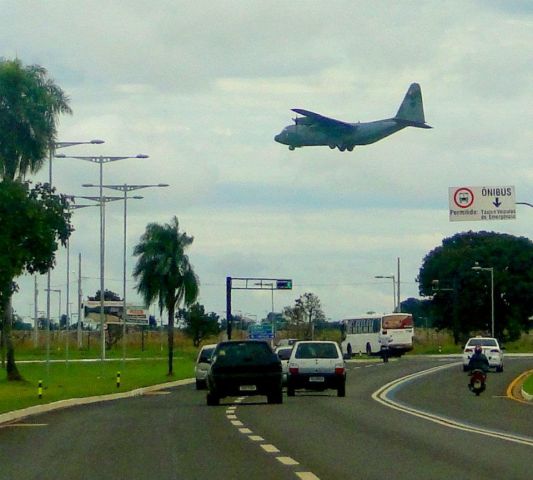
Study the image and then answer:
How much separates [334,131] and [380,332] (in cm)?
4291

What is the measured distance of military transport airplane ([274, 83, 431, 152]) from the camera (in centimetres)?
5403

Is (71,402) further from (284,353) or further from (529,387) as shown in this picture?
(529,387)

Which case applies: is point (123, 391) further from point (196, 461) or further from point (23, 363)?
point (23, 363)

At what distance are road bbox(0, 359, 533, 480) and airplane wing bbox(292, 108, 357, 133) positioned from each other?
19264 mm

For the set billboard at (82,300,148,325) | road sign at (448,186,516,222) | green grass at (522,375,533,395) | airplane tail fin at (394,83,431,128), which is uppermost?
airplane tail fin at (394,83,431,128)

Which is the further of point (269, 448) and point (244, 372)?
point (244, 372)

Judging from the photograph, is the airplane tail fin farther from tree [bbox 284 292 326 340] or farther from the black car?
tree [bbox 284 292 326 340]

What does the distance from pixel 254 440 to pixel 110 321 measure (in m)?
131

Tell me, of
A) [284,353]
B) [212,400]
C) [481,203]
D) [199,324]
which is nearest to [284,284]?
[199,324]

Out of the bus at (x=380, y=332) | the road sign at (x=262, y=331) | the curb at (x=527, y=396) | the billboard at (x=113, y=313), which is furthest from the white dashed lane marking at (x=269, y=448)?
the billboard at (x=113, y=313)

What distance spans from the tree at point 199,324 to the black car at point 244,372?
294 ft

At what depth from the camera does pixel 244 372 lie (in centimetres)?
3569

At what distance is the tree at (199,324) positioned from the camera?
12731cm

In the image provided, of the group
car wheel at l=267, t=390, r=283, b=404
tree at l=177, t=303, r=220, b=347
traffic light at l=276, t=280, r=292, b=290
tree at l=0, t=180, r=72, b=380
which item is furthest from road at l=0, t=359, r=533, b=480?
tree at l=177, t=303, r=220, b=347
